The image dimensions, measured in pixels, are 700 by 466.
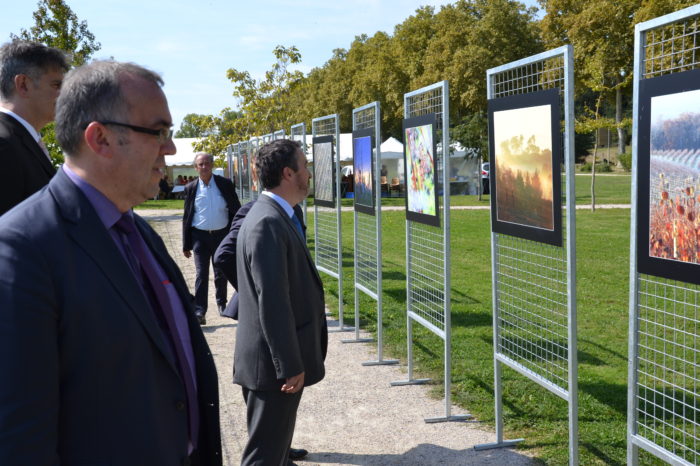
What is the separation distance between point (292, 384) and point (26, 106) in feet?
6.15

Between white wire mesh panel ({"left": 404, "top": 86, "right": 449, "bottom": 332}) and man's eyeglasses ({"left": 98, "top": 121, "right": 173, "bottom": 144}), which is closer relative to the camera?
man's eyeglasses ({"left": 98, "top": 121, "right": 173, "bottom": 144})

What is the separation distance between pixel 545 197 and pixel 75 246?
298cm

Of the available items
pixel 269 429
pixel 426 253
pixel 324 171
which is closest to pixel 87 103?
pixel 269 429

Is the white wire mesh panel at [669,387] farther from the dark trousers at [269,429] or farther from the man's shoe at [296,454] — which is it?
the man's shoe at [296,454]

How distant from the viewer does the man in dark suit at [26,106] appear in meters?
3.06

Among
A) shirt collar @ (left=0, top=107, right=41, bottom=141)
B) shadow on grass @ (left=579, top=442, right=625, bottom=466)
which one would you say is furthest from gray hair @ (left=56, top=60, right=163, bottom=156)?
shadow on grass @ (left=579, top=442, right=625, bottom=466)

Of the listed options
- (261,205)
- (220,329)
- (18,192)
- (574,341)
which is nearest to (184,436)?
(18,192)

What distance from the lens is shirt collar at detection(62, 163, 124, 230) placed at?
176 cm

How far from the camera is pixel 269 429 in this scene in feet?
11.8

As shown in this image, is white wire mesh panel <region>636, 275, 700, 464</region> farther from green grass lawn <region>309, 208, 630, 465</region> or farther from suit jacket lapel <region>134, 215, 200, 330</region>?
suit jacket lapel <region>134, 215, 200, 330</region>

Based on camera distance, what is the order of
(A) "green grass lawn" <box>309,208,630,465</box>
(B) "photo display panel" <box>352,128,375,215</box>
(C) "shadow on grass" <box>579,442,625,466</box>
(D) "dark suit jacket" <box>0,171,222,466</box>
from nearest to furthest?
(D) "dark suit jacket" <box>0,171,222,466</box> → (C) "shadow on grass" <box>579,442,625,466</box> → (A) "green grass lawn" <box>309,208,630,465</box> → (B) "photo display panel" <box>352,128,375,215</box>

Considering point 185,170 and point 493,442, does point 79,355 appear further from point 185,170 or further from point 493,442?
point 185,170

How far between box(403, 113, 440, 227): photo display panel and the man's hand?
2287mm

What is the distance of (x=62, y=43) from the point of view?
2600cm
